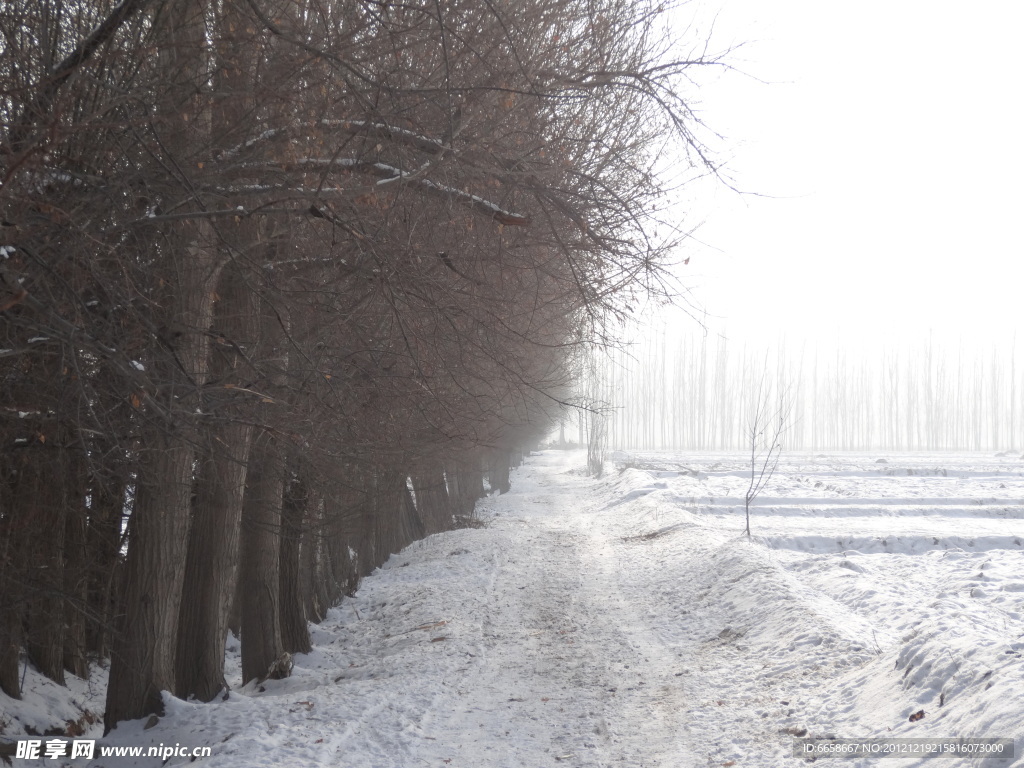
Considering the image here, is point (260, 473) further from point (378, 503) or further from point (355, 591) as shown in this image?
point (355, 591)

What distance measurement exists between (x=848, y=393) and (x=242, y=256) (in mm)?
78759

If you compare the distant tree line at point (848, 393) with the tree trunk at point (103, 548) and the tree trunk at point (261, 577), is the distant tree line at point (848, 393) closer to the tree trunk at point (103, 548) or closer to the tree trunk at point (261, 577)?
Result: the tree trunk at point (261, 577)

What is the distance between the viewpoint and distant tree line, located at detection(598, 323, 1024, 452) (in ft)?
235

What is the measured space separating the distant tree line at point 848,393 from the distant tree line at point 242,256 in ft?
201

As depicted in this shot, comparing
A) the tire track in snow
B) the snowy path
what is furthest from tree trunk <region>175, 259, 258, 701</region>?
the tire track in snow

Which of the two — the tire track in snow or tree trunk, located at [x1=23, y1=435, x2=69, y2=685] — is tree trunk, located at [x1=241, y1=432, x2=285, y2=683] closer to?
tree trunk, located at [x1=23, y1=435, x2=69, y2=685]

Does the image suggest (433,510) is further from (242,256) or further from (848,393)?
(848,393)

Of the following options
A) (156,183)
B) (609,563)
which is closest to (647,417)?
(609,563)

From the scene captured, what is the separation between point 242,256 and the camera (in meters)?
4.25

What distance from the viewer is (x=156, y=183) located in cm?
423

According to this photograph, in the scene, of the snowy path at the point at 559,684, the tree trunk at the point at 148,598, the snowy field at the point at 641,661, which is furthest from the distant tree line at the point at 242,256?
the snowy path at the point at 559,684

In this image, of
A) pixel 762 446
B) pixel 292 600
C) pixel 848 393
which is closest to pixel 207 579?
pixel 292 600

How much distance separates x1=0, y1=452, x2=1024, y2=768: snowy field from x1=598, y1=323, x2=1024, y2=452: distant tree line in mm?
54832

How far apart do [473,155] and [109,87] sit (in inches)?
85.9
